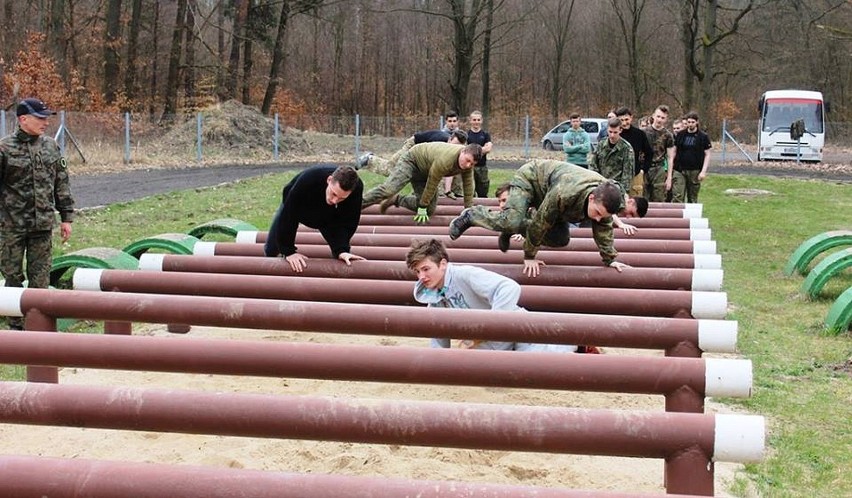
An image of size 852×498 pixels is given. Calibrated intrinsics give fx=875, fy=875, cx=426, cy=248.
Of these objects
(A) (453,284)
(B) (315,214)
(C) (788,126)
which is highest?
(C) (788,126)

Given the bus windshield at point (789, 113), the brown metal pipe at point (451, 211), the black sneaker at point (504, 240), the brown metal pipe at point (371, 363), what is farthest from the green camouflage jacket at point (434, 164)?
the bus windshield at point (789, 113)

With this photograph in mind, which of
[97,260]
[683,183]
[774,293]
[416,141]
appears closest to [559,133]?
[683,183]

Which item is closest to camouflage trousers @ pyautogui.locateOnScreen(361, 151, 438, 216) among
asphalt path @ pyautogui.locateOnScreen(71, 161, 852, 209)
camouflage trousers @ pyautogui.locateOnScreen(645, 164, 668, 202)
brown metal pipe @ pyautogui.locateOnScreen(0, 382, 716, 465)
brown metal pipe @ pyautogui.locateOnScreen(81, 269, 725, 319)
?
brown metal pipe @ pyautogui.locateOnScreen(81, 269, 725, 319)

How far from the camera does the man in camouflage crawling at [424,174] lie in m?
8.69

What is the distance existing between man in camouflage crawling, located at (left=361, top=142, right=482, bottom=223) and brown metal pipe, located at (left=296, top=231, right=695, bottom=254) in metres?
0.45

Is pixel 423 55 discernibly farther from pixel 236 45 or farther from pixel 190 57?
pixel 190 57

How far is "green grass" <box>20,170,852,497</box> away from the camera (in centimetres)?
486

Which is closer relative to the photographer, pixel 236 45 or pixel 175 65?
pixel 175 65

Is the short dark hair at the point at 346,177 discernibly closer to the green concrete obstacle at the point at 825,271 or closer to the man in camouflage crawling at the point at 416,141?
the man in camouflage crawling at the point at 416,141

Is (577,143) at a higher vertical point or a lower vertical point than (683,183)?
higher

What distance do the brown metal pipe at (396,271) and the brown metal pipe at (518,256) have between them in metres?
0.36

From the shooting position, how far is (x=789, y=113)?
32.4m

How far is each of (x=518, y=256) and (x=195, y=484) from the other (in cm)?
509

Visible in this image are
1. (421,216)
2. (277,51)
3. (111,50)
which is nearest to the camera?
(421,216)
